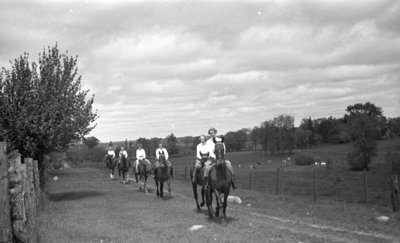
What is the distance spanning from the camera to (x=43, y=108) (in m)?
21.9

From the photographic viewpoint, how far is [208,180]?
15.0 m

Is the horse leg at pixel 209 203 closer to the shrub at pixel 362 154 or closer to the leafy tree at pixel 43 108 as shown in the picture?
the leafy tree at pixel 43 108

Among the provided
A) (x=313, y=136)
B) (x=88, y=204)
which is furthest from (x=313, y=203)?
(x=313, y=136)

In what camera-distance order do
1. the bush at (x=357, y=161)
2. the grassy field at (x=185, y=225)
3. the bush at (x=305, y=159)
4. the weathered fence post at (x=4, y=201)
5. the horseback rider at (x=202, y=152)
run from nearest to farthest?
the weathered fence post at (x=4, y=201)
the grassy field at (x=185, y=225)
the horseback rider at (x=202, y=152)
the bush at (x=357, y=161)
the bush at (x=305, y=159)

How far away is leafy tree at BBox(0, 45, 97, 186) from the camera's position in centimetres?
2127

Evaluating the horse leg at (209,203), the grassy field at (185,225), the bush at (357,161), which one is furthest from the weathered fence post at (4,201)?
the bush at (357,161)

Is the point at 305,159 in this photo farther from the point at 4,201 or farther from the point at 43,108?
the point at 4,201

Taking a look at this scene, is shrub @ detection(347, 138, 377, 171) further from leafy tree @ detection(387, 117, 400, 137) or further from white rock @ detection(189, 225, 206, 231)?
white rock @ detection(189, 225, 206, 231)

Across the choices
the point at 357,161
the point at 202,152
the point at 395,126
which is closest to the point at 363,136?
the point at 357,161

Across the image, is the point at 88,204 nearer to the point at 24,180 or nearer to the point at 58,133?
the point at 58,133

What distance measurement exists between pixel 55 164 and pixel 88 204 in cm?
4004

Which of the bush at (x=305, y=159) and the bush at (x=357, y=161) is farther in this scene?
the bush at (x=305, y=159)

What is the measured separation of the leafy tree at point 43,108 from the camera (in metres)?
21.3

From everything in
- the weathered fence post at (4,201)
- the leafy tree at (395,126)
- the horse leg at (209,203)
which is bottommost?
the horse leg at (209,203)
